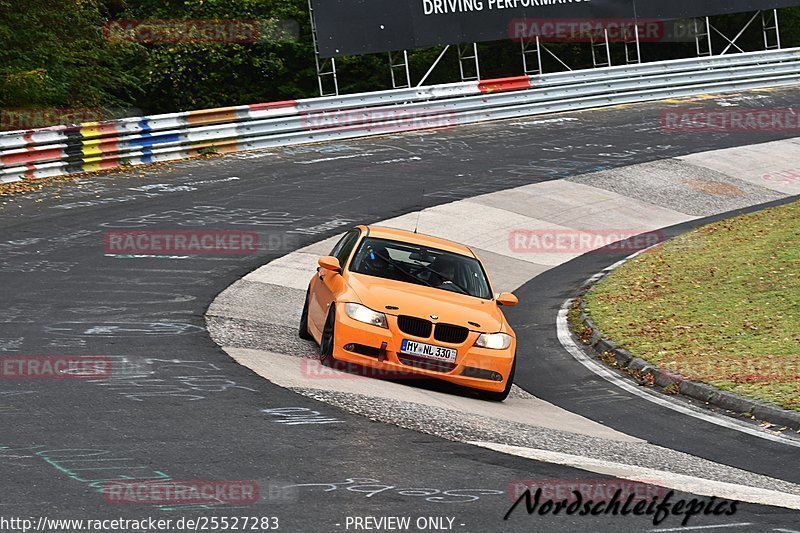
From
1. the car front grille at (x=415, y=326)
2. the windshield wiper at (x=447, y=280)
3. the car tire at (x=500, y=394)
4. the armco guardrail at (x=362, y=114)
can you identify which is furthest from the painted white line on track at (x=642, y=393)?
the armco guardrail at (x=362, y=114)

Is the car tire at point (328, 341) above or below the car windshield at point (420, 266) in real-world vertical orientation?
below

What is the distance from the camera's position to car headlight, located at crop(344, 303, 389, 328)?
11109 millimetres

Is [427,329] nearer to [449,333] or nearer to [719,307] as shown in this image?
[449,333]

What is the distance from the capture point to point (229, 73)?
37000 millimetres

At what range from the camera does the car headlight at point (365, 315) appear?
11.1 meters

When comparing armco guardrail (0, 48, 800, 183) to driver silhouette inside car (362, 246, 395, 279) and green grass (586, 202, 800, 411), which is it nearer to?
green grass (586, 202, 800, 411)

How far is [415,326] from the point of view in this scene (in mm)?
11125

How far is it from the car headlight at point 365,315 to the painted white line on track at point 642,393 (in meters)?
3.07

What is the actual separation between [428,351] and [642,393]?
2.68m

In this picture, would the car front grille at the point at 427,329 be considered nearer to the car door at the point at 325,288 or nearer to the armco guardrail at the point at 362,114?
the car door at the point at 325,288

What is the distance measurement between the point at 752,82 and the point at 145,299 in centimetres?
2560

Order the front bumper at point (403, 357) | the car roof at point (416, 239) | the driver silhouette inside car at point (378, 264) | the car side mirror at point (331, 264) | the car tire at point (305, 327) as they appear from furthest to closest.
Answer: the car tire at point (305, 327) → the car roof at point (416, 239) → the driver silhouette inside car at point (378, 264) → the car side mirror at point (331, 264) → the front bumper at point (403, 357)

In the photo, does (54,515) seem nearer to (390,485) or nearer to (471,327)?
(390,485)

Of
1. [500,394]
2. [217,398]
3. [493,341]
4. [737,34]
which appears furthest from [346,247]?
[737,34]
